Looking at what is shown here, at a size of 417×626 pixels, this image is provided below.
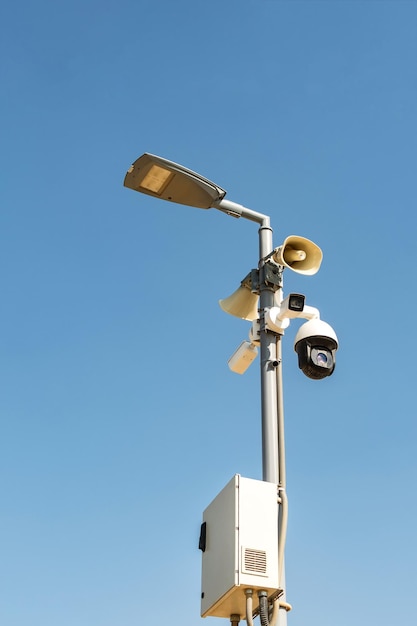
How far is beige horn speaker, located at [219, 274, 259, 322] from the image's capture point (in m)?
6.66

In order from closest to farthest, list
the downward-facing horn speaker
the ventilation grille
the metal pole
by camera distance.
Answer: the ventilation grille, the metal pole, the downward-facing horn speaker

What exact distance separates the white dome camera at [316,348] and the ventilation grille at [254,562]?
4.60ft

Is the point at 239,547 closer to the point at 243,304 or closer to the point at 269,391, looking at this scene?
the point at 269,391

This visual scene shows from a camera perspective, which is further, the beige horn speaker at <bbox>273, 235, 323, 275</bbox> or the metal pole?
the beige horn speaker at <bbox>273, 235, 323, 275</bbox>

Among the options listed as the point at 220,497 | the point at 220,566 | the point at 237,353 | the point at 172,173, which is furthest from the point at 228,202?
the point at 220,566

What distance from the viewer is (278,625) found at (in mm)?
4973

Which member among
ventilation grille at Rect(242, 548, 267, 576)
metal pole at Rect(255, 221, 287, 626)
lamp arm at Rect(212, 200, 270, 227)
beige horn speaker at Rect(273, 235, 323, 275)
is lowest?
ventilation grille at Rect(242, 548, 267, 576)

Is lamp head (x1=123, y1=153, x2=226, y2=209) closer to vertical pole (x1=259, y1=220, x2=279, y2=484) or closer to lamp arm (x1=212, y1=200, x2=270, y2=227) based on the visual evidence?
lamp arm (x1=212, y1=200, x2=270, y2=227)

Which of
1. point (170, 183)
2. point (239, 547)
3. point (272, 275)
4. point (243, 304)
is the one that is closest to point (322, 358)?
point (272, 275)

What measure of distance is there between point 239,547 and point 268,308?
Answer: 6.41 ft

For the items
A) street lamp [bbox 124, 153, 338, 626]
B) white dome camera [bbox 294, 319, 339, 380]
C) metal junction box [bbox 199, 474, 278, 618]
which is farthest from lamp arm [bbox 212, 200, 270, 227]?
metal junction box [bbox 199, 474, 278, 618]

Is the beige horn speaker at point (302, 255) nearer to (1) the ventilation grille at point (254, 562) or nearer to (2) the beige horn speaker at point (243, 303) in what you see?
(2) the beige horn speaker at point (243, 303)

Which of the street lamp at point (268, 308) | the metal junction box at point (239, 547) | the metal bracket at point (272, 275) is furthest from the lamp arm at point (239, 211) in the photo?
the metal junction box at point (239, 547)

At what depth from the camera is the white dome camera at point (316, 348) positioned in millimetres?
5871
